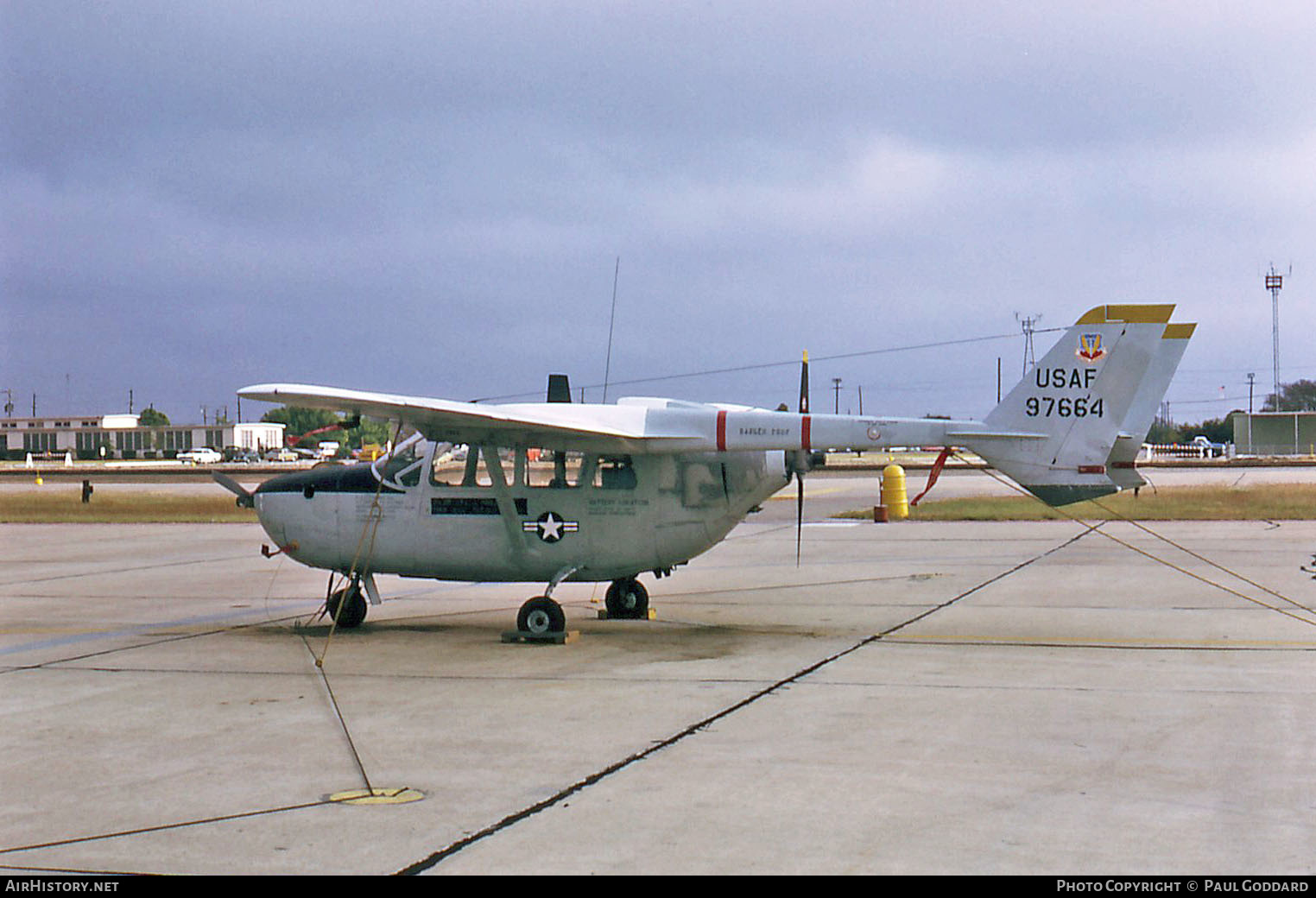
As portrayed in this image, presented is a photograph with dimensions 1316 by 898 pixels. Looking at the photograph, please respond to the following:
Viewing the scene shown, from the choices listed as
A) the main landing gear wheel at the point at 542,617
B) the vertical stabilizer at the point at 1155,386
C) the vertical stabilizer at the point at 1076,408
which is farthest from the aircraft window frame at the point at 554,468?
the vertical stabilizer at the point at 1155,386

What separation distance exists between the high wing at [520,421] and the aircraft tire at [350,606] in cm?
198

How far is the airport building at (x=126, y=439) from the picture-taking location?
138000 millimetres

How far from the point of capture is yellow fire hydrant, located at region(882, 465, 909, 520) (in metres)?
32.5

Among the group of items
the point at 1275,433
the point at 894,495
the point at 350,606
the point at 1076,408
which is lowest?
the point at 350,606

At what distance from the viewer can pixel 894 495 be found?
110 feet

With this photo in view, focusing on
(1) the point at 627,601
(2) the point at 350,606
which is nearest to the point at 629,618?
(1) the point at 627,601

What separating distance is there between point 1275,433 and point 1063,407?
361 feet

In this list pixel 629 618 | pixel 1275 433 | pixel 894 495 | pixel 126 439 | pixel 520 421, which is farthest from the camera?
pixel 126 439

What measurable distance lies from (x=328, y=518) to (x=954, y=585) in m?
8.55

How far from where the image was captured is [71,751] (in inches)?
300

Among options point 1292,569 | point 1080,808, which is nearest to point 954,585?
point 1292,569

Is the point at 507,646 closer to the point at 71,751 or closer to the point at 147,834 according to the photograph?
the point at 71,751

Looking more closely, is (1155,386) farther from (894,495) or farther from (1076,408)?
(894,495)

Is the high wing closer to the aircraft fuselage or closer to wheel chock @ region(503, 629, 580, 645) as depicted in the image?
the aircraft fuselage
